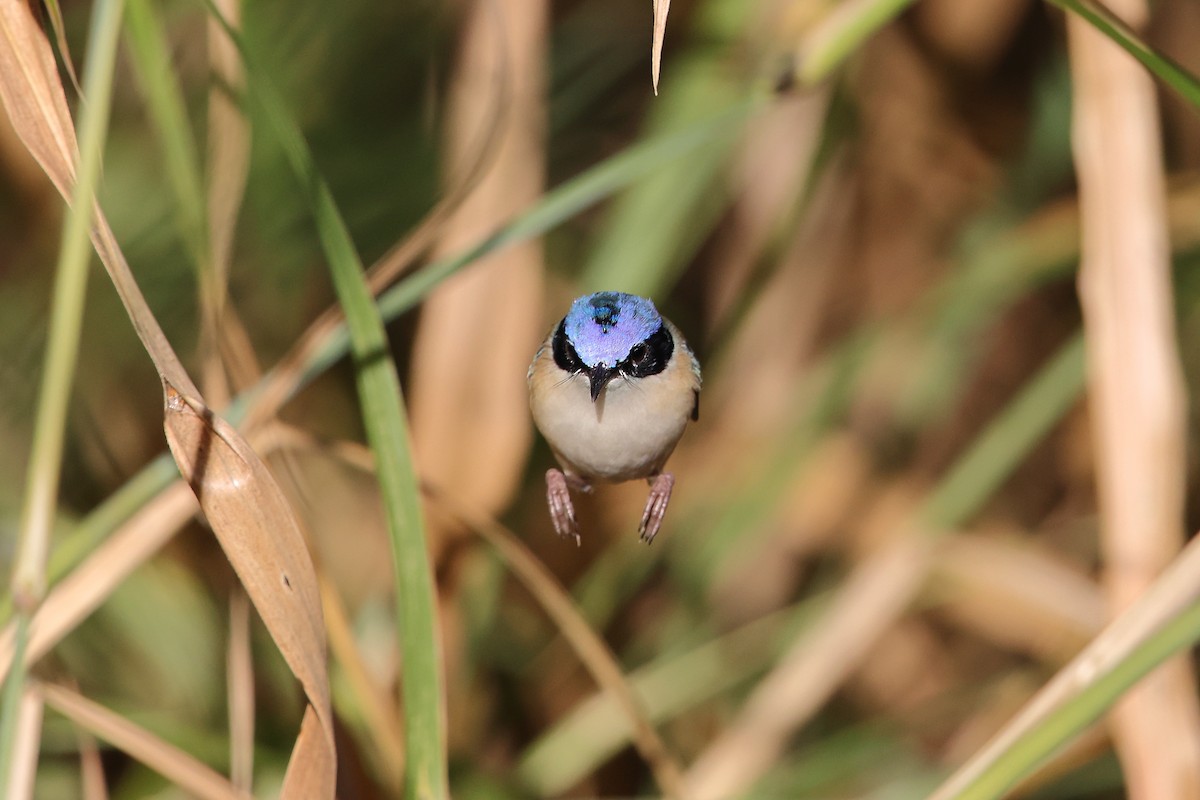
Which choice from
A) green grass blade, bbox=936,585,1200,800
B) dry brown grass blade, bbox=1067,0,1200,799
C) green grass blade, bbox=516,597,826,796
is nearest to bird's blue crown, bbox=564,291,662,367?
green grass blade, bbox=936,585,1200,800

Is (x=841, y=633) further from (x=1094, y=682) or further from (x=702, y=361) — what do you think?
(x=1094, y=682)

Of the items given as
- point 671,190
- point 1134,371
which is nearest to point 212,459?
point 1134,371

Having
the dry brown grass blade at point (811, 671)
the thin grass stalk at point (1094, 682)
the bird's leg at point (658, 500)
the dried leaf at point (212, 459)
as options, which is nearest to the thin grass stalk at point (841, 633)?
the dry brown grass blade at point (811, 671)

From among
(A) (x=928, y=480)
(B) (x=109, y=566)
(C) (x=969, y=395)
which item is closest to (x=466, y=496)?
(B) (x=109, y=566)

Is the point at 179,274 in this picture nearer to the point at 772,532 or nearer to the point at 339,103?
the point at 339,103

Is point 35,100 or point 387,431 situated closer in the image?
point 35,100

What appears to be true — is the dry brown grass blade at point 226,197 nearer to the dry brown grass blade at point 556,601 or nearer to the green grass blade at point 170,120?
the green grass blade at point 170,120
